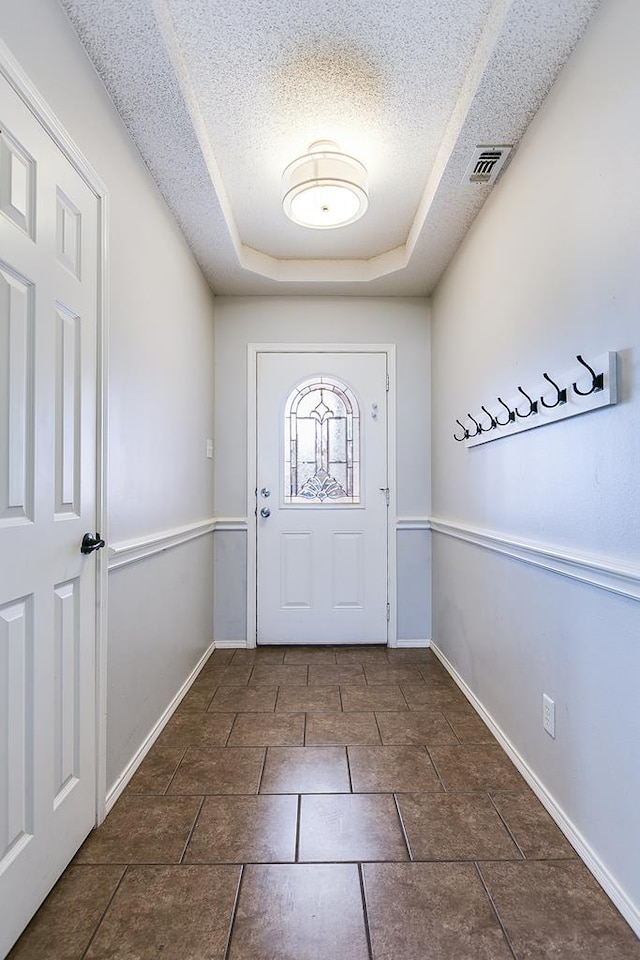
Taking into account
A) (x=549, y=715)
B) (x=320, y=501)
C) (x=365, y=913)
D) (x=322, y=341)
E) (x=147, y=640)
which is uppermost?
(x=322, y=341)

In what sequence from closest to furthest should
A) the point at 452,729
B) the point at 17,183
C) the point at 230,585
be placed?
the point at 17,183
the point at 452,729
the point at 230,585

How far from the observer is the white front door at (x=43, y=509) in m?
1.16

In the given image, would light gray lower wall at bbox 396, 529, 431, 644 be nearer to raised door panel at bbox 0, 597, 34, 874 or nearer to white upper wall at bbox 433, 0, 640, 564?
white upper wall at bbox 433, 0, 640, 564

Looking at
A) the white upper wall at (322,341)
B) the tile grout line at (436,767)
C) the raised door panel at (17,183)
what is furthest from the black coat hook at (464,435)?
the raised door panel at (17,183)

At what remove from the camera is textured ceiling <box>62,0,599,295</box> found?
4.97 feet

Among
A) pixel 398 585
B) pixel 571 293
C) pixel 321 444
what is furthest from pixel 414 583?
pixel 571 293

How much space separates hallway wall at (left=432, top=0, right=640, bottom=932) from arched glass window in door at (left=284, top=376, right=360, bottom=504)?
1135mm

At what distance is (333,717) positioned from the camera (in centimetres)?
237

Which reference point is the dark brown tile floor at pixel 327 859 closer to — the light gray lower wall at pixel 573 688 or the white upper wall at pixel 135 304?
the light gray lower wall at pixel 573 688

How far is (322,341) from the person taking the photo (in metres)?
3.44

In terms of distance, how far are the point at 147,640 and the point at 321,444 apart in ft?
5.73

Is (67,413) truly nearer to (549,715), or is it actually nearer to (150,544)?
(150,544)

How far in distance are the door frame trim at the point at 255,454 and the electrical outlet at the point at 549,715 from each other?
1.72m

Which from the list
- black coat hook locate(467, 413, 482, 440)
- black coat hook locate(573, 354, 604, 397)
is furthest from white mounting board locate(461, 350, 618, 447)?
black coat hook locate(467, 413, 482, 440)
